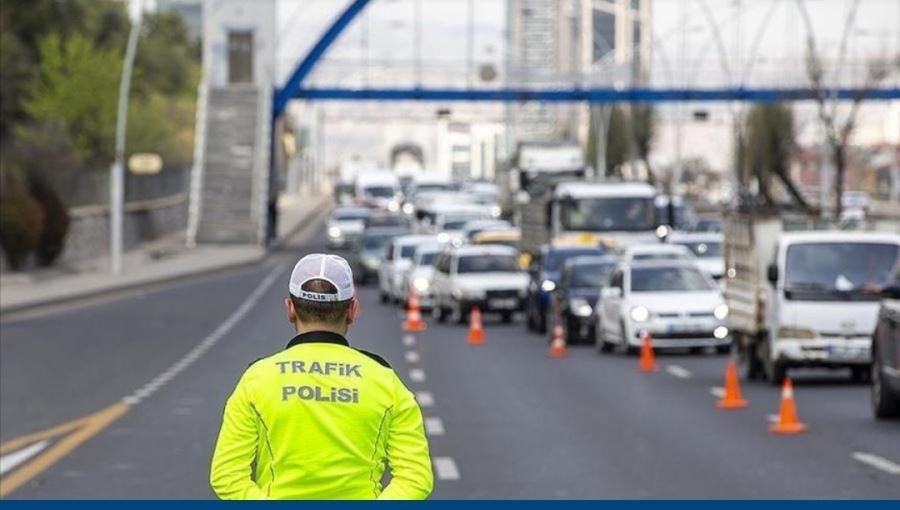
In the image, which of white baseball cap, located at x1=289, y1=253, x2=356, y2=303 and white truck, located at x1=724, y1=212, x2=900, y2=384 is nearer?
white baseball cap, located at x1=289, y1=253, x2=356, y2=303

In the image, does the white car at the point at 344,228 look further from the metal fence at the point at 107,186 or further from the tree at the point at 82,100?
the tree at the point at 82,100

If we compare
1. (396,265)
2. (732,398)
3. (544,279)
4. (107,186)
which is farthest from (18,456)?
(107,186)

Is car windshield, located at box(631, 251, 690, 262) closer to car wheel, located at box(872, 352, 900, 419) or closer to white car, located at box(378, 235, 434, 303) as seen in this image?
white car, located at box(378, 235, 434, 303)

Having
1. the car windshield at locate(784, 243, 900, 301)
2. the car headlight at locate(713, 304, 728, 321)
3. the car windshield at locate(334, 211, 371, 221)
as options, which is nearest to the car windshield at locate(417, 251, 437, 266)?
the car headlight at locate(713, 304, 728, 321)

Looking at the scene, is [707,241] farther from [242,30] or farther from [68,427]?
[242,30]

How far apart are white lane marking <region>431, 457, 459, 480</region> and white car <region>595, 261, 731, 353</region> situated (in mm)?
16174

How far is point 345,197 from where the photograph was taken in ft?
470

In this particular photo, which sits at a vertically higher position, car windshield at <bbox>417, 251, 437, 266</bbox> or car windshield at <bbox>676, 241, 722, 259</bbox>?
car windshield at <bbox>676, 241, 722, 259</bbox>

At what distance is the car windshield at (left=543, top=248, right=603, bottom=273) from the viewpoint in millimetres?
45344

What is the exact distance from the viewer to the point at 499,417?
23.2 meters

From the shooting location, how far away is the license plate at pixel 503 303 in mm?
46500

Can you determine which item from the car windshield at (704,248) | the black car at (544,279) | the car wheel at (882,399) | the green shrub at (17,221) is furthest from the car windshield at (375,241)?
the car wheel at (882,399)

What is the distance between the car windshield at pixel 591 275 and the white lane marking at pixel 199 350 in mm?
5837

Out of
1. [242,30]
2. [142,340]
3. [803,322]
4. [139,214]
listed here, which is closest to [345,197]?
[242,30]
